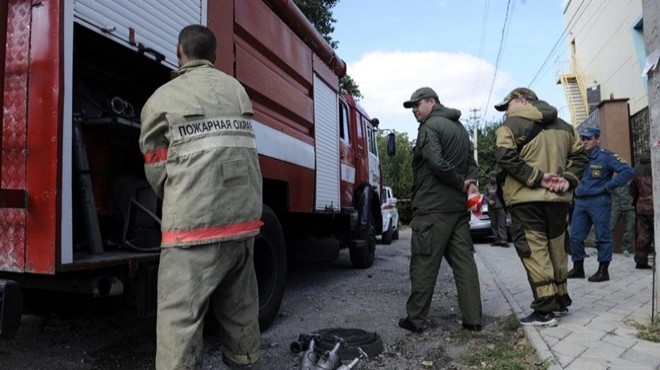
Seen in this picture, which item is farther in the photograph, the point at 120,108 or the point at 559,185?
the point at 559,185

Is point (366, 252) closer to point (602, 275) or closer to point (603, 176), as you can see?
point (602, 275)

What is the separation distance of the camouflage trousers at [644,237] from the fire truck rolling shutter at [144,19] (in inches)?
240

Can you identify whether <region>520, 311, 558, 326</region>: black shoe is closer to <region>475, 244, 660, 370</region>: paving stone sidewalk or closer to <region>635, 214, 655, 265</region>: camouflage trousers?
<region>475, 244, 660, 370</region>: paving stone sidewalk

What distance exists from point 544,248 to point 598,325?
689mm

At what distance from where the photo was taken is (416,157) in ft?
14.4

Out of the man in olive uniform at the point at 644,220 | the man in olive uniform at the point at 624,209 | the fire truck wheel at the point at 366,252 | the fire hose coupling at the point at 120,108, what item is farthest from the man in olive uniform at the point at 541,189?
the man in olive uniform at the point at 624,209

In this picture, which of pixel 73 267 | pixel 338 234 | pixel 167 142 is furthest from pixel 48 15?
pixel 338 234

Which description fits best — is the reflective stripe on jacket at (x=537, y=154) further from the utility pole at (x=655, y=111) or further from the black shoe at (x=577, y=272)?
the black shoe at (x=577, y=272)

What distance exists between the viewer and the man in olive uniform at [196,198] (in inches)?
85.4

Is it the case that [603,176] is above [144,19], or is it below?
below

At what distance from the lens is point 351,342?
3533 mm

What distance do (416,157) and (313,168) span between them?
143cm

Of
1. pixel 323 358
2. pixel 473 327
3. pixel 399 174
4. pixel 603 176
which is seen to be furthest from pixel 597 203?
pixel 399 174

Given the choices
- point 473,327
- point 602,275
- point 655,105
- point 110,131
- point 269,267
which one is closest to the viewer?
point 110,131
